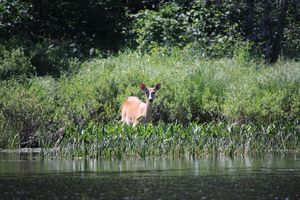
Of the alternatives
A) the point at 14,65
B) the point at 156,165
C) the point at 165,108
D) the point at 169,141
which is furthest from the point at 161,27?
the point at 156,165

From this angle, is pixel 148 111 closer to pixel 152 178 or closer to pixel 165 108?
pixel 165 108

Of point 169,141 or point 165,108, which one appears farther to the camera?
point 165,108

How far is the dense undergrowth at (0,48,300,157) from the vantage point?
19.2m

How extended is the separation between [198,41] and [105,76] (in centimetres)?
509

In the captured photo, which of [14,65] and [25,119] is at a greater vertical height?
[14,65]

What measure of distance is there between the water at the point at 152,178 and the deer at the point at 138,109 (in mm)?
3507

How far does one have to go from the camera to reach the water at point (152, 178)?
532 inches

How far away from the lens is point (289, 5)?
31.5m

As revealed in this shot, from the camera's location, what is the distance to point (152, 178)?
15430 millimetres

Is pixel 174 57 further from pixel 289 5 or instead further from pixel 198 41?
pixel 289 5

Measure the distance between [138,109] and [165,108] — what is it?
1180 mm

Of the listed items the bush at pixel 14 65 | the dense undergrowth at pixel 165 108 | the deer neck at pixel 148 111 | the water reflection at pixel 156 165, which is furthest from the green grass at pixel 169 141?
the bush at pixel 14 65

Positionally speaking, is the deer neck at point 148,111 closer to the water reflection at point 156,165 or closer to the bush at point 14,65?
the water reflection at point 156,165

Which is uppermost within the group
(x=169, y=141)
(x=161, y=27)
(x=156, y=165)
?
(x=161, y=27)
